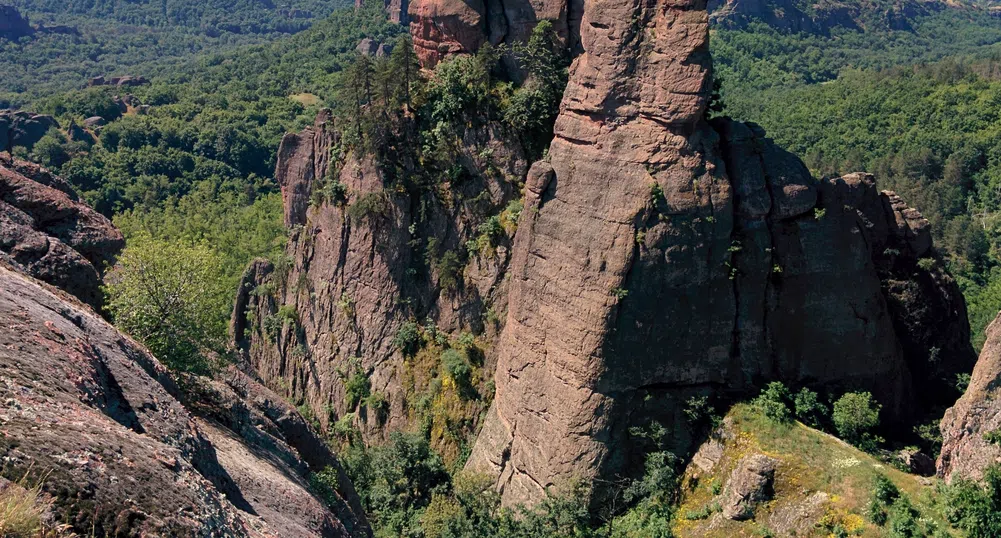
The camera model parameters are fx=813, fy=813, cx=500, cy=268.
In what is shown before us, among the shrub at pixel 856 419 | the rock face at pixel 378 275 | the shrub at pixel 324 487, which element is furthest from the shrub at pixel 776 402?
the shrub at pixel 324 487

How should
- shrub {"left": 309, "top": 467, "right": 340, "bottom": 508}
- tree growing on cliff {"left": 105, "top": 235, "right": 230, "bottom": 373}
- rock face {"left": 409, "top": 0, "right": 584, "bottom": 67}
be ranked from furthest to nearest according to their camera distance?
rock face {"left": 409, "top": 0, "right": 584, "bottom": 67} < tree growing on cliff {"left": 105, "top": 235, "right": 230, "bottom": 373} < shrub {"left": 309, "top": 467, "right": 340, "bottom": 508}

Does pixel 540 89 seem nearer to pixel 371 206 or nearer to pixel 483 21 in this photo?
pixel 483 21

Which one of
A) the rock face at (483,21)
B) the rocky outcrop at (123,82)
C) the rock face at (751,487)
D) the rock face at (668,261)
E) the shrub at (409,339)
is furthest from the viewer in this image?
the rocky outcrop at (123,82)

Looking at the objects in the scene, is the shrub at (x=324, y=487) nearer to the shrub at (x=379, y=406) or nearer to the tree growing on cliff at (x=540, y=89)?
the shrub at (x=379, y=406)

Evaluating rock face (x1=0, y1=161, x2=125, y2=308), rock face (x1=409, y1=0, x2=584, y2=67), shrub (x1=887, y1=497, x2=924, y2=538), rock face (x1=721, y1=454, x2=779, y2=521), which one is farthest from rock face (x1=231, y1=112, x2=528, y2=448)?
shrub (x1=887, y1=497, x2=924, y2=538)

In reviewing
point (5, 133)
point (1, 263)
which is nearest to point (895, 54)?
point (5, 133)

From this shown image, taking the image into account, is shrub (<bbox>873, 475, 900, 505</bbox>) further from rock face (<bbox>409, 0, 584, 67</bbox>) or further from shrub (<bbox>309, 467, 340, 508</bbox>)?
rock face (<bbox>409, 0, 584, 67</bbox>)

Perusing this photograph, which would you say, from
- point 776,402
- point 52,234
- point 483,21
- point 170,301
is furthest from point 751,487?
point 483,21
